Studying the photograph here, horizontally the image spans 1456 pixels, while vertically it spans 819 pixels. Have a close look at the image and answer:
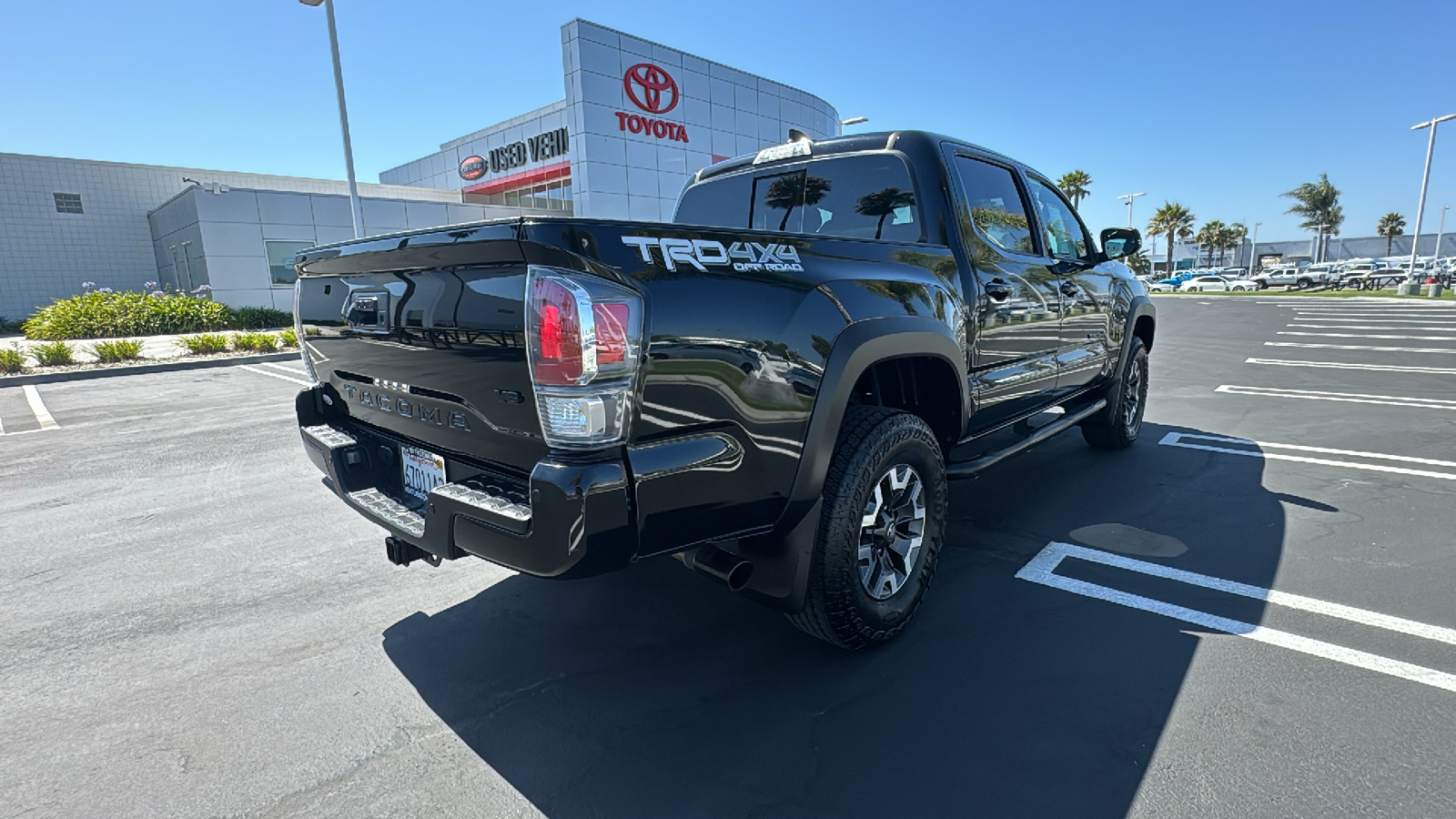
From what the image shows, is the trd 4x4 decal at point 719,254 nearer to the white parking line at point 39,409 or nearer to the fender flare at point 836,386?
the fender flare at point 836,386

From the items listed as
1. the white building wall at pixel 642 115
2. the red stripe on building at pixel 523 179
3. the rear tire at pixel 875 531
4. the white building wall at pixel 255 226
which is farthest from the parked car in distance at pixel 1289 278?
the rear tire at pixel 875 531

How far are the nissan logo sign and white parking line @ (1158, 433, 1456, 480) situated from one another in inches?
1216

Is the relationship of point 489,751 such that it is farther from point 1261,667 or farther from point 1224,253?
point 1224,253

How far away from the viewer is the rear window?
10.6 ft

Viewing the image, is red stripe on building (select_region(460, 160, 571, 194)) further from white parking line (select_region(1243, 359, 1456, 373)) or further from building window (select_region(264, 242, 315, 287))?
white parking line (select_region(1243, 359, 1456, 373))

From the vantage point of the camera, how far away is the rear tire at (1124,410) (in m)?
5.24

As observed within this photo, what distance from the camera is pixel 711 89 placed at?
2403 centimetres

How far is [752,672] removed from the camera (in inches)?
101

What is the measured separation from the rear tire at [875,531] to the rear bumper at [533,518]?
30.4 inches

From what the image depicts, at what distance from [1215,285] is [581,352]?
5562cm

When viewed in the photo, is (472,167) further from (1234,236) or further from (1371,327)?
(1234,236)

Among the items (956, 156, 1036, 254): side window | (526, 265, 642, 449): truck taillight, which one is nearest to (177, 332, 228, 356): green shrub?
(956, 156, 1036, 254): side window

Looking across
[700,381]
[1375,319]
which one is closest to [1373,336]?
[1375,319]

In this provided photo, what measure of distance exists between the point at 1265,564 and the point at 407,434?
12.6 ft
